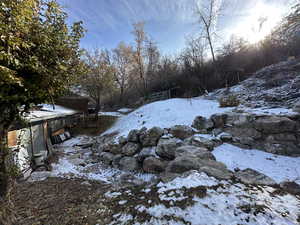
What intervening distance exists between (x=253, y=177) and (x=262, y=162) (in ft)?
3.43

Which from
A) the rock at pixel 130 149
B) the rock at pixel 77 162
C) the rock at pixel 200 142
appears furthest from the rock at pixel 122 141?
the rock at pixel 200 142

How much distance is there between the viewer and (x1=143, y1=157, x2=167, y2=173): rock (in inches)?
178

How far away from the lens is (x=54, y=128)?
30.1ft

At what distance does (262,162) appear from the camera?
376cm

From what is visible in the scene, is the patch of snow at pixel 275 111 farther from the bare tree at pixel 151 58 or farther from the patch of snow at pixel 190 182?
the bare tree at pixel 151 58

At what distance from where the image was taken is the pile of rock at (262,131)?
4018 millimetres

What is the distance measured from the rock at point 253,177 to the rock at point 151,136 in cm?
309

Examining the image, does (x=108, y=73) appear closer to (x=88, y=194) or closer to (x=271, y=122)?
(x=88, y=194)

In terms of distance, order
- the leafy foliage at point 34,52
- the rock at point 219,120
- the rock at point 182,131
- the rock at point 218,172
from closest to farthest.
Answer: the leafy foliage at point 34,52, the rock at point 218,172, the rock at point 219,120, the rock at point 182,131

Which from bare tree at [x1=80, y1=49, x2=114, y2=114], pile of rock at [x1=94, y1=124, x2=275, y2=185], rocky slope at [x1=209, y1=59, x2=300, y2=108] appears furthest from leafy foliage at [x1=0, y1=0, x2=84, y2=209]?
bare tree at [x1=80, y1=49, x2=114, y2=114]

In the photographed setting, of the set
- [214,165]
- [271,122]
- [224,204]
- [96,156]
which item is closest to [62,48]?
[224,204]

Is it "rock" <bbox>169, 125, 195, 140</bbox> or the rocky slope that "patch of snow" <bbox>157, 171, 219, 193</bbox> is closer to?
"rock" <bbox>169, 125, 195, 140</bbox>

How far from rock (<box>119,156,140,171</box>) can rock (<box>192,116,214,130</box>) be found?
296cm

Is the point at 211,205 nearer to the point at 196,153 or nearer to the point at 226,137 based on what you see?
the point at 196,153
